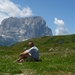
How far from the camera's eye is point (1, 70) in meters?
20.7

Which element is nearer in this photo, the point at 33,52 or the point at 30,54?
the point at 30,54

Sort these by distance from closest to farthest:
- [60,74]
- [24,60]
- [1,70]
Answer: [60,74]
[1,70]
[24,60]

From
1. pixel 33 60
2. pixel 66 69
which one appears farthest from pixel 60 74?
pixel 33 60

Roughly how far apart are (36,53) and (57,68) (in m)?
8.09

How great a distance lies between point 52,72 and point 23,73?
2471mm

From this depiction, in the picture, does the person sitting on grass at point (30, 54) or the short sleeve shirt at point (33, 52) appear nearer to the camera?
the person sitting on grass at point (30, 54)

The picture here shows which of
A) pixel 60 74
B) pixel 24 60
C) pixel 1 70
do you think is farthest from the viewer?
pixel 24 60

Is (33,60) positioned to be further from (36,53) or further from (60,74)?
(60,74)

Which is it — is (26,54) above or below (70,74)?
above

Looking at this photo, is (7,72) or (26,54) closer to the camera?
(7,72)

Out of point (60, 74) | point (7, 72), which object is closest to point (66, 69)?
point (60, 74)

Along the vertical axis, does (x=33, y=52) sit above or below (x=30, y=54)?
above

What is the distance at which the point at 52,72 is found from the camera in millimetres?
19688

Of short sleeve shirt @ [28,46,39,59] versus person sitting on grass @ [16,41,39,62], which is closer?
person sitting on grass @ [16,41,39,62]
